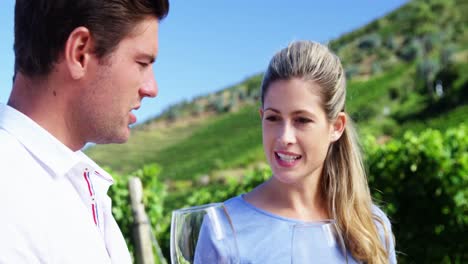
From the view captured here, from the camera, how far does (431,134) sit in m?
5.23

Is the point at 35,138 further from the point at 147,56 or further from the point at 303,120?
the point at 303,120

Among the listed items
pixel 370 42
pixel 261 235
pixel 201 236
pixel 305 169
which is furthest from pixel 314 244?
pixel 370 42

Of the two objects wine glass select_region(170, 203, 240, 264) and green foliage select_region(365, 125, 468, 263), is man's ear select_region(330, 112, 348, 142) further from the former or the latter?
green foliage select_region(365, 125, 468, 263)

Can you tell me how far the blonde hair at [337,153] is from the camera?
235 centimetres

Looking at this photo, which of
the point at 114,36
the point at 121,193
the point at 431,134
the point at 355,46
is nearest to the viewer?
the point at 114,36

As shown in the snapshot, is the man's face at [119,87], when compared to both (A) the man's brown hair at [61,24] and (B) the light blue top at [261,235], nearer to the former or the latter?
(A) the man's brown hair at [61,24]

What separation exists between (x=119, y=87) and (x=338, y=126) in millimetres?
1175

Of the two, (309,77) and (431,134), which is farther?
(431,134)

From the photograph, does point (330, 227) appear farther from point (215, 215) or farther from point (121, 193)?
point (121, 193)

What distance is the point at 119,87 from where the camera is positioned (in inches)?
64.1

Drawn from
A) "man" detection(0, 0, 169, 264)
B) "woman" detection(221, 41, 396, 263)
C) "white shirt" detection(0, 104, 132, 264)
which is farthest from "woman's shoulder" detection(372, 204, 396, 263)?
"white shirt" detection(0, 104, 132, 264)

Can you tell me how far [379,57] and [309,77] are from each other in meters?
57.0

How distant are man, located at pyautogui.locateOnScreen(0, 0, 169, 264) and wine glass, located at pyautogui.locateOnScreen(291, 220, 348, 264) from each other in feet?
1.46

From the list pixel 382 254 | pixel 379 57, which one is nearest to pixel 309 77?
pixel 382 254
